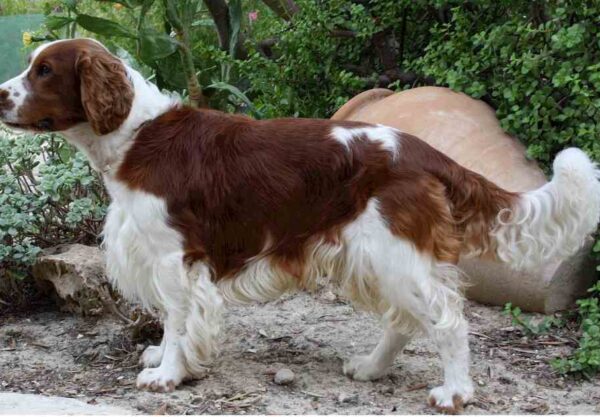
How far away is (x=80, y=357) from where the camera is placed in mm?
4582

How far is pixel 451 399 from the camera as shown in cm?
396

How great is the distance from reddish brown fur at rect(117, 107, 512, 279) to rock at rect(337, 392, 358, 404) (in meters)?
0.57


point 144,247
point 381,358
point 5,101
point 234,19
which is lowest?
point 381,358

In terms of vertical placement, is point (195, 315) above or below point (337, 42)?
below

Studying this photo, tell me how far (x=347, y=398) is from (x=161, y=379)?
31.2 inches

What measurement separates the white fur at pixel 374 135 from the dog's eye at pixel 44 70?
120 centimetres

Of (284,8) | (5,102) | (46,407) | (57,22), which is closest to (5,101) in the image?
(5,102)

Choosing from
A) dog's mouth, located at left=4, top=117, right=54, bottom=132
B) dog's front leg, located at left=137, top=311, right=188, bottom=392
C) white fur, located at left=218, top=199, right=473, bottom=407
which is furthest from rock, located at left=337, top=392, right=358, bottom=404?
dog's mouth, located at left=4, top=117, right=54, bottom=132

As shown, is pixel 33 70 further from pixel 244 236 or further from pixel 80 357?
pixel 80 357

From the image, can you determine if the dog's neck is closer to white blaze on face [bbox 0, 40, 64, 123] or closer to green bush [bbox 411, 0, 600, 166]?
white blaze on face [bbox 0, 40, 64, 123]

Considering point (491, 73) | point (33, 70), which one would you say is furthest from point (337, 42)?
point (33, 70)

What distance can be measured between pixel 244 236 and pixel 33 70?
3.65 feet

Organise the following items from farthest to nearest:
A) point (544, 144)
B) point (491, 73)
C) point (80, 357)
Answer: point (491, 73)
point (544, 144)
point (80, 357)

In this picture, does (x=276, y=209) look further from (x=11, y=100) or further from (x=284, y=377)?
(x=11, y=100)
